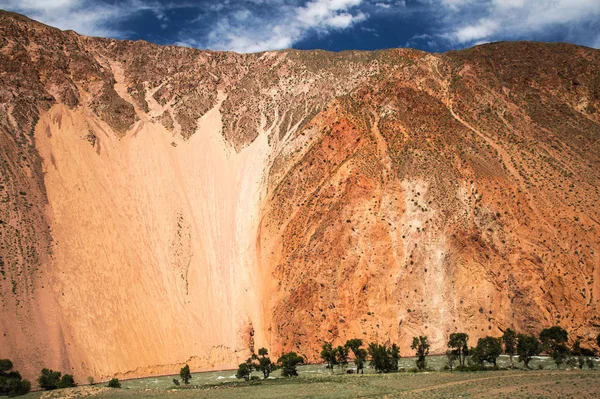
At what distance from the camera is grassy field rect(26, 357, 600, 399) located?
27.4m

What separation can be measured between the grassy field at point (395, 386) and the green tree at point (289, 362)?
2.45 feet

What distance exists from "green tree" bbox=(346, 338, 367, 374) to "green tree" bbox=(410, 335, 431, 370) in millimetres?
3397

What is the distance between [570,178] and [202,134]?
3536 cm

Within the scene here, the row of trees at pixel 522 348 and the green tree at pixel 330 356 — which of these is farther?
the green tree at pixel 330 356

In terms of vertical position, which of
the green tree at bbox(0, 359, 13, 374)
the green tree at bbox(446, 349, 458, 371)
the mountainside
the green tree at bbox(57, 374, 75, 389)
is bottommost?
the green tree at bbox(446, 349, 458, 371)

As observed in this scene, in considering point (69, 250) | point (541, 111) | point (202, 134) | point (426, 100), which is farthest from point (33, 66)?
point (541, 111)

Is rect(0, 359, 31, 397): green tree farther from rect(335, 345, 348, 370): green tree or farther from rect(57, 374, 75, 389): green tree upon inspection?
rect(335, 345, 348, 370): green tree

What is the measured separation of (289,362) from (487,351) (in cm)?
1282

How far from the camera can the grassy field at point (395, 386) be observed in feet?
89.8

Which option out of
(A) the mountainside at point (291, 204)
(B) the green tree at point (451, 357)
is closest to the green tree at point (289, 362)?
(A) the mountainside at point (291, 204)

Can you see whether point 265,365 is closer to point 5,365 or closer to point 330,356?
point 330,356

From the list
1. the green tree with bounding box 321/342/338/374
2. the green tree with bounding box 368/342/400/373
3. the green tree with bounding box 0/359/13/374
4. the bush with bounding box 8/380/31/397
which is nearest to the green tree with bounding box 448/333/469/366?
the green tree with bounding box 368/342/400/373

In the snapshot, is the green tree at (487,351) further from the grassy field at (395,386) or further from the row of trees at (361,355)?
the row of trees at (361,355)

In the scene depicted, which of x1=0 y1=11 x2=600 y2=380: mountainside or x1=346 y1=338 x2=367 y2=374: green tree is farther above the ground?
x1=0 y1=11 x2=600 y2=380: mountainside
